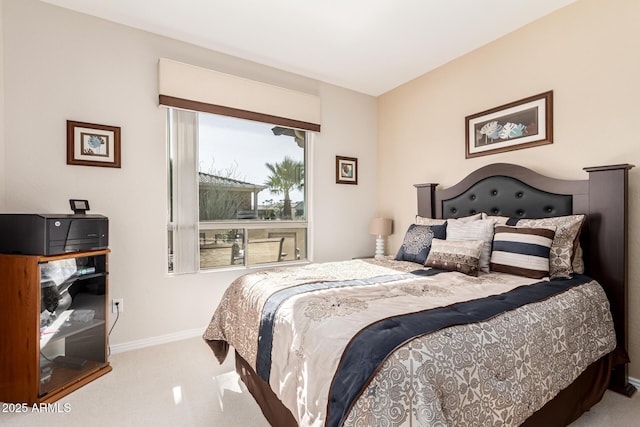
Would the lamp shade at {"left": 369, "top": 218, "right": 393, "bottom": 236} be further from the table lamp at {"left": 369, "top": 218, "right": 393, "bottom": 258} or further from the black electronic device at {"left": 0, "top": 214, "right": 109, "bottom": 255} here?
the black electronic device at {"left": 0, "top": 214, "right": 109, "bottom": 255}

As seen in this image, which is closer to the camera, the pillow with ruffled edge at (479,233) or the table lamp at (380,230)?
the pillow with ruffled edge at (479,233)

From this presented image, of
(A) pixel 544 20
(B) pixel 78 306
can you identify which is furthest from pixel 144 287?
(A) pixel 544 20

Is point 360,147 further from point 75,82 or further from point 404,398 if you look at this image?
point 404,398

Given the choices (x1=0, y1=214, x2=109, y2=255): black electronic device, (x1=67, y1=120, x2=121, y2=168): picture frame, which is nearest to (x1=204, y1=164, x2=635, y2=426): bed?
(x1=0, y1=214, x2=109, y2=255): black electronic device

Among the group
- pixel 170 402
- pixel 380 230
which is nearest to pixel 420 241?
pixel 380 230

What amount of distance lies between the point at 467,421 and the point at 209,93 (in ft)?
10.1

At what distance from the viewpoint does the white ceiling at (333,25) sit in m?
2.39

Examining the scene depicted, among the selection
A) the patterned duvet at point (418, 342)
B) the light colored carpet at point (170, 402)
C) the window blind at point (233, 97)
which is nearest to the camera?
the patterned duvet at point (418, 342)

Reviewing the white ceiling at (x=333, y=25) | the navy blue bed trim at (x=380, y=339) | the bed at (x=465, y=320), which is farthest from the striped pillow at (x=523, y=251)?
the white ceiling at (x=333, y=25)

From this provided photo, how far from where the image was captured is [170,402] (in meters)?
1.93

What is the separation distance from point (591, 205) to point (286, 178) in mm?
2715

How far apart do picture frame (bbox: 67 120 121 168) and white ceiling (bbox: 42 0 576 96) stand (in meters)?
0.93

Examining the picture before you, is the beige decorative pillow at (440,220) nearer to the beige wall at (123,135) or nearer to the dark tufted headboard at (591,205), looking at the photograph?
the dark tufted headboard at (591,205)

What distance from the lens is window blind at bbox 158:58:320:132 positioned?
2773 mm
